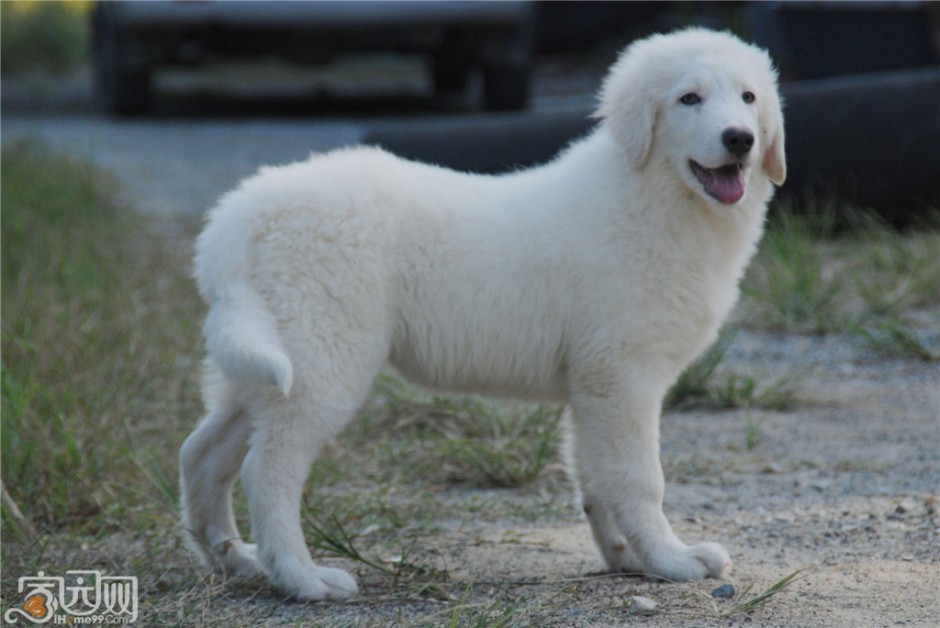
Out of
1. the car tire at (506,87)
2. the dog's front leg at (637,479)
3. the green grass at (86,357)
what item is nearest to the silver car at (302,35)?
the car tire at (506,87)

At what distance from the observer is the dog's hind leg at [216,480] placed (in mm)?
3539

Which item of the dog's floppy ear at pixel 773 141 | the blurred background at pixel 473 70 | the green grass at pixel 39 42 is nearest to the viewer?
the dog's floppy ear at pixel 773 141

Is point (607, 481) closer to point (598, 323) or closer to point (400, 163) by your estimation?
point (598, 323)

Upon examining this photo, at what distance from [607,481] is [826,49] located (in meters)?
7.56

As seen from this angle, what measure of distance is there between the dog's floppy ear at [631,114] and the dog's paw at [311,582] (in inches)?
52.7

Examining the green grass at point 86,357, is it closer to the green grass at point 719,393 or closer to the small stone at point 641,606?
the small stone at point 641,606

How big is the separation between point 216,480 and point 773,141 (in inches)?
68.8

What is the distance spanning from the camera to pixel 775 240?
6.54 meters

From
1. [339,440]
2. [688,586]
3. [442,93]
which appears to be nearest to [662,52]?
[688,586]

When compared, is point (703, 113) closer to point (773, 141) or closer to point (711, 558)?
point (773, 141)

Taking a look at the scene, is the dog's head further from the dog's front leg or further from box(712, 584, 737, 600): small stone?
box(712, 584, 737, 600): small stone

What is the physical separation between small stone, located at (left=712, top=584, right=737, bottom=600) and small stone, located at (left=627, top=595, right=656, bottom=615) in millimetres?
182

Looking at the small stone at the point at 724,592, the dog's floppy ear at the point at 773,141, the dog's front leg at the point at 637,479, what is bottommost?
the small stone at the point at 724,592

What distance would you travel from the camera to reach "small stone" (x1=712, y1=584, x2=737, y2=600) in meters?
3.25
